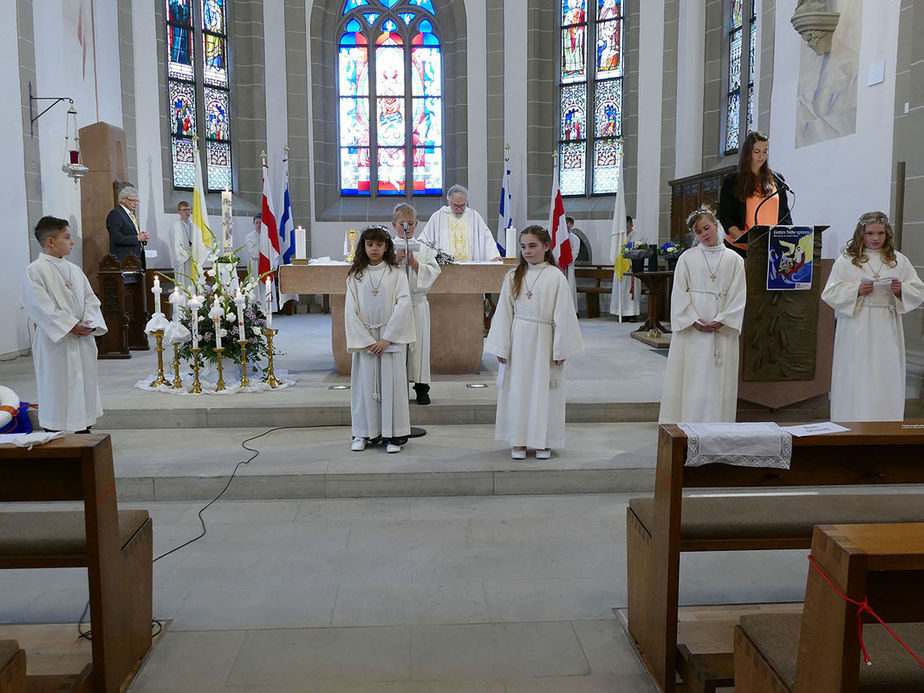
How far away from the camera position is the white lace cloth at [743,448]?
106 inches

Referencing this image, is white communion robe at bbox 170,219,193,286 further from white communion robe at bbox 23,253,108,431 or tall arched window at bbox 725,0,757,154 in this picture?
tall arched window at bbox 725,0,757,154

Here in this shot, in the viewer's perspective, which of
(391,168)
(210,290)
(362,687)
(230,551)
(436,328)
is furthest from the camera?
(391,168)

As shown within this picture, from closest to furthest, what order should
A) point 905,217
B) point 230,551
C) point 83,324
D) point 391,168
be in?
point 230,551, point 83,324, point 905,217, point 391,168

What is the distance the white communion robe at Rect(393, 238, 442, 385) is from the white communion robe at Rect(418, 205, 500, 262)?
156 centimetres

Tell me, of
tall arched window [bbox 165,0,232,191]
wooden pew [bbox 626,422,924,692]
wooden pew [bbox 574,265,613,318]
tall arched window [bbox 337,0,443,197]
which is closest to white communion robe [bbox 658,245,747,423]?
wooden pew [bbox 626,422,924,692]

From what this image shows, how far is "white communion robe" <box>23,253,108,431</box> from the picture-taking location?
541 centimetres

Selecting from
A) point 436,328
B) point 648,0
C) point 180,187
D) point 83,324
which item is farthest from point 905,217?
point 180,187

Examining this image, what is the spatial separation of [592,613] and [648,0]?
12.0m

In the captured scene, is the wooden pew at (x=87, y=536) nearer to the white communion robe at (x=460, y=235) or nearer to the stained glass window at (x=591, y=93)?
the white communion robe at (x=460, y=235)

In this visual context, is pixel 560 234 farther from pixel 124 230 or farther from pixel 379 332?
pixel 379 332

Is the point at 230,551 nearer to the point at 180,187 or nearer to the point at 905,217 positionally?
the point at 905,217

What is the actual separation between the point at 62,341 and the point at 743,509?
14.7 ft

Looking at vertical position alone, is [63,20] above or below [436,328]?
above

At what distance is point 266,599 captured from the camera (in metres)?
3.63
